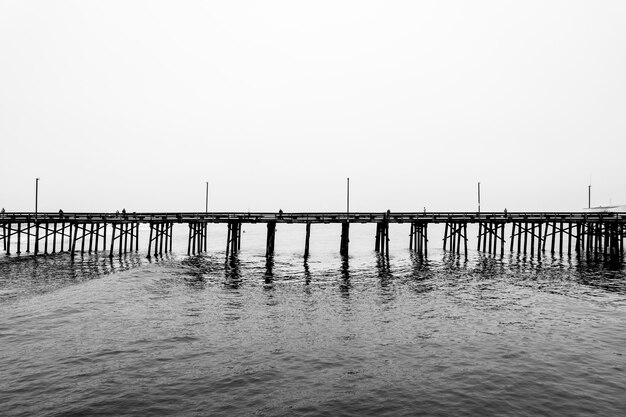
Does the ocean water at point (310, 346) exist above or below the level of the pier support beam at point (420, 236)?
below

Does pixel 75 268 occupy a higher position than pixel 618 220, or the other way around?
pixel 618 220

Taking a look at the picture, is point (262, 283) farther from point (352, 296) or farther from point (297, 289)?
point (352, 296)

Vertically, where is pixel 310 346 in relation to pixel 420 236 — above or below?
below

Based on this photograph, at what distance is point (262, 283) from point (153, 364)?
49.1 feet

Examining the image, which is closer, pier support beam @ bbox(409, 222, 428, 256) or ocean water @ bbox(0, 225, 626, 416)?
ocean water @ bbox(0, 225, 626, 416)

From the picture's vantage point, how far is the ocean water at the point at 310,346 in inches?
396

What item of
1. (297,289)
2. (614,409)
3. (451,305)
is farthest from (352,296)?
(614,409)

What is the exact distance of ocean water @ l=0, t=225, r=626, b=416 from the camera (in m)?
10.1

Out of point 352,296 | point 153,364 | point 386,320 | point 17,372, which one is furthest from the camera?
point 352,296

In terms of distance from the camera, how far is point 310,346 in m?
14.4

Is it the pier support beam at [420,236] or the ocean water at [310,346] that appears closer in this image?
the ocean water at [310,346]

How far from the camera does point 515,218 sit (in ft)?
142

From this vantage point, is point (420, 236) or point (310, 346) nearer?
point (310, 346)

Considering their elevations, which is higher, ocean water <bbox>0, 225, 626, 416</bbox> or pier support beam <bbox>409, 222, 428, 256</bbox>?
pier support beam <bbox>409, 222, 428, 256</bbox>
